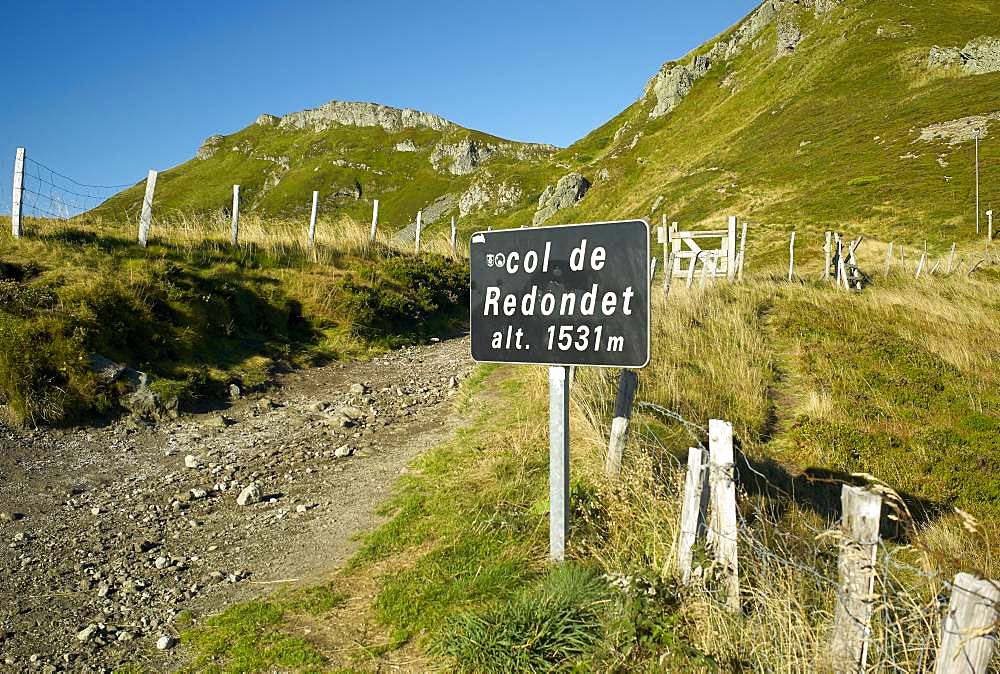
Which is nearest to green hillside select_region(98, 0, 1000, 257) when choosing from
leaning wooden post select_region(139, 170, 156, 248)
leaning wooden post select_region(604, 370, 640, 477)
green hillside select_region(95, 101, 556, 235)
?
green hillside select_region(95, 101, 556, 235)

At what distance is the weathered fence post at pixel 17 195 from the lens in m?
11.5

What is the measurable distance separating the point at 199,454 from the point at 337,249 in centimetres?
988

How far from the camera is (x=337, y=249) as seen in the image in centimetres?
1688

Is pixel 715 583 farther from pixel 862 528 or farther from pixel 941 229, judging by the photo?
pixel 941 229

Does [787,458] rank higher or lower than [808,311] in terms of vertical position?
lower

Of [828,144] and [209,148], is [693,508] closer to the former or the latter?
[828,144]

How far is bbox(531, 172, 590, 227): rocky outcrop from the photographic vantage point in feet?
275

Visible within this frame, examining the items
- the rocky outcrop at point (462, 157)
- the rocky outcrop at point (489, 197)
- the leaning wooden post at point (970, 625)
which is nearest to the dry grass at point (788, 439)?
the leaning wooden post at point (970, 625)

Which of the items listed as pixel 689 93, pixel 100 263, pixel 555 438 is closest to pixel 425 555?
pixel 555 438

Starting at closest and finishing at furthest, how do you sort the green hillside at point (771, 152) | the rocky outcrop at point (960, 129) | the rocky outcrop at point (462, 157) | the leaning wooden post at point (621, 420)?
the leaning wooden post at point (621, 420) → the green hillside at point (771, 152) → the rocky outcrop at point (960, 129) → the rocky outcrop at point (462, 157)

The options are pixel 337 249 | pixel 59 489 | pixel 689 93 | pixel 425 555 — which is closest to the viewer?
pixel 425 555

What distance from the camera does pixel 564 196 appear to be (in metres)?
84.2

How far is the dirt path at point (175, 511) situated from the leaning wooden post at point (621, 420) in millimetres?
2150

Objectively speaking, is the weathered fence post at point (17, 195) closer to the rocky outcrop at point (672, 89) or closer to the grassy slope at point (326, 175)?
the grassy slope at point (326, 175)
